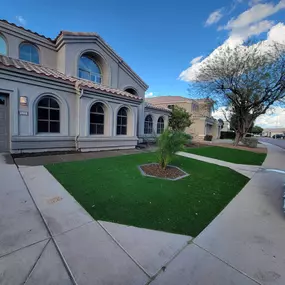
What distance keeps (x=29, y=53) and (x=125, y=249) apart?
1337cm

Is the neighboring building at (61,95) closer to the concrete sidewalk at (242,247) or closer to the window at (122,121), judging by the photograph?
the window at (122,121)

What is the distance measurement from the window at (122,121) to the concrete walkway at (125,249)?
8326 millimetres

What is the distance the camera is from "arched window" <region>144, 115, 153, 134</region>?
15856 mm

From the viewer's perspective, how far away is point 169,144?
595cm

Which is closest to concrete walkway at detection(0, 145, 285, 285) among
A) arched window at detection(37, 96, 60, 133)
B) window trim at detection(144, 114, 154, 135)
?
arched window at detection(37, 96, 60, 133)

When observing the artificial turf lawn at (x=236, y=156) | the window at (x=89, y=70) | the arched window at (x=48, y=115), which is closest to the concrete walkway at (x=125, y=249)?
the arched window at (x=48, y=115)

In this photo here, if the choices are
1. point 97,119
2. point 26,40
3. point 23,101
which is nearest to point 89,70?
point 26,40

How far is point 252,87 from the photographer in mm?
15844

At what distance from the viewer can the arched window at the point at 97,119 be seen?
9891mm

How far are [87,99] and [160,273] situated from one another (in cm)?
907

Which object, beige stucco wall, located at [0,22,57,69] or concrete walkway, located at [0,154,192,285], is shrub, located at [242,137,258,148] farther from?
beige stucco wall, located at [0,22,57,69]

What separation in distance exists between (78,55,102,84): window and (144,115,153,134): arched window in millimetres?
5690

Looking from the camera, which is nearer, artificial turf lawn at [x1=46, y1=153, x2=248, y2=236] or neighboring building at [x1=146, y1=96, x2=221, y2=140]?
artificial turf lawn at [x1=46, y1=153, x2=248, y2=236]

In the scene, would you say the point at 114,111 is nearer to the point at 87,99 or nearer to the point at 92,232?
the point at 87,99
